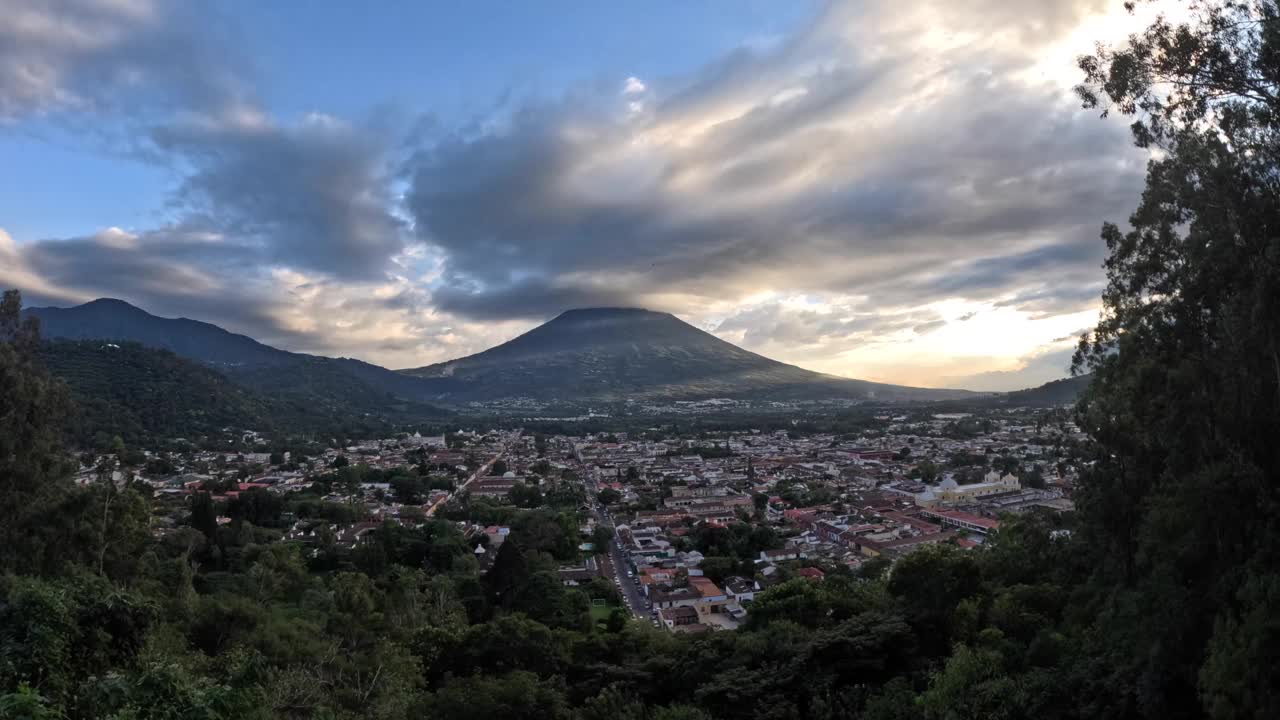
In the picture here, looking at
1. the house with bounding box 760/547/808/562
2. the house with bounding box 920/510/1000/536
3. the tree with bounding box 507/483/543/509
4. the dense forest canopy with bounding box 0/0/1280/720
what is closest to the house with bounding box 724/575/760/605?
the house with bounding box 760/547/808/562

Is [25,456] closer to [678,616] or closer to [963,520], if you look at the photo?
[678,616]

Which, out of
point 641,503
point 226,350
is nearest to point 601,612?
point 641,503

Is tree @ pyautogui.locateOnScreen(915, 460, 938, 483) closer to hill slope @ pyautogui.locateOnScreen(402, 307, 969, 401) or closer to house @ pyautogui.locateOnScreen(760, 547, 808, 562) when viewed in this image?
house @ pyautogui.locateOnScreen(760, 547, 808, 562)

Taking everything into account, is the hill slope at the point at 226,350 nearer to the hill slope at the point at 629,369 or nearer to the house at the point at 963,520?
the hill slope at the point at 629,369

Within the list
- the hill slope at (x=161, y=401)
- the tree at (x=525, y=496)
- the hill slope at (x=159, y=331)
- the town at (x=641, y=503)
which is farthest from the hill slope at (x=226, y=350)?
the tree at (x=525, y=496)

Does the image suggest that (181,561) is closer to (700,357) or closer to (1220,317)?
(1220,317)
